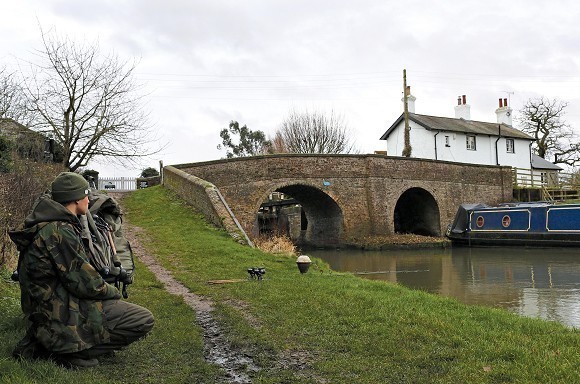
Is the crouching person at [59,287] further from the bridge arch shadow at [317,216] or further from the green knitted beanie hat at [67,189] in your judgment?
the bridge arch shadow at [317,216]

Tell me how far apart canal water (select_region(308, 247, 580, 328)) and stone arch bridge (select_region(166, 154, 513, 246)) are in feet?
7.91

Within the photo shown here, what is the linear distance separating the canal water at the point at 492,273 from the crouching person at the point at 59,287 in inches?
258

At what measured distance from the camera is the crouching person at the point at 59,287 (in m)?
3.54

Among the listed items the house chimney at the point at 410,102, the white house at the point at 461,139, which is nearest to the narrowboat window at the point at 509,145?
the white house at the point at 461,139

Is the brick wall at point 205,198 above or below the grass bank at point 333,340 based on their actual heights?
above

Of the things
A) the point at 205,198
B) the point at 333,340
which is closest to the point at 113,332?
the point at 333,340

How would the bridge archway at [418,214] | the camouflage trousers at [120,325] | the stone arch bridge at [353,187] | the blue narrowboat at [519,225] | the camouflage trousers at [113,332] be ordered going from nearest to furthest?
the camouflage trousers at [113,332] < the camouflage trousers at [120,325] < the blue narrowboat at [519,225] < the stone arch bridge at [353,187] < the bridge archway at [418,214]

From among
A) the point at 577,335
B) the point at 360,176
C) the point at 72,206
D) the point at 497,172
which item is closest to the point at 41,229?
the point at 72,206

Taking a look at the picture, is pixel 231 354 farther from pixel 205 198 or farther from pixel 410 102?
pixel 410 102

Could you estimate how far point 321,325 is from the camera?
5.42m

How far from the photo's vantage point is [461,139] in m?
36.8

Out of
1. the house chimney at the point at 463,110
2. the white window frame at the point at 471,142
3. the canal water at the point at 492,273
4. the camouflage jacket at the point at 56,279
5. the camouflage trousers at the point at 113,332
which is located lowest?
the canal water at the point at 492,273

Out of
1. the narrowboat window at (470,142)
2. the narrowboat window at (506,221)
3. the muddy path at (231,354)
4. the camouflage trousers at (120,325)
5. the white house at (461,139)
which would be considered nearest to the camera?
the camouflage trousers at (120,325)

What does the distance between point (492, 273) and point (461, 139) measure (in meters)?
23.6
